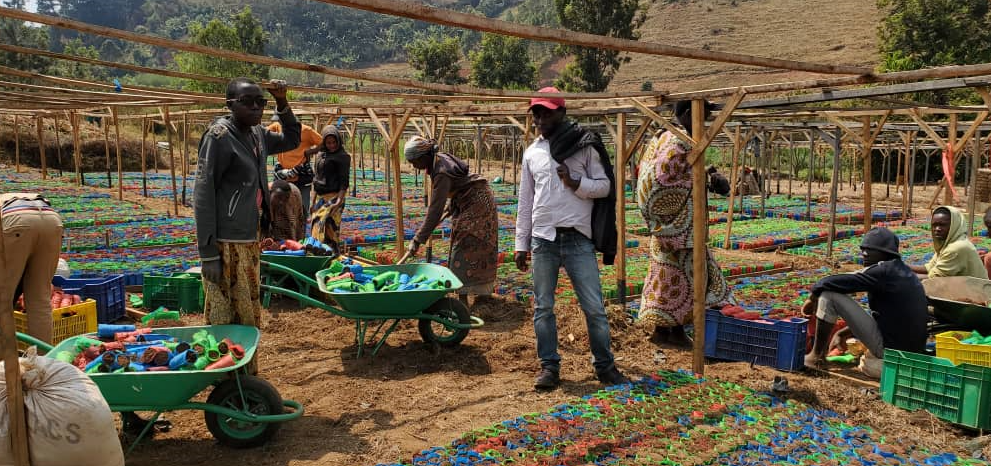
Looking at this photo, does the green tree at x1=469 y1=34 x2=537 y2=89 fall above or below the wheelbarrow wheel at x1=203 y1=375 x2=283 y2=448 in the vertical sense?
above

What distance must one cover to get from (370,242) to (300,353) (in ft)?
21.6

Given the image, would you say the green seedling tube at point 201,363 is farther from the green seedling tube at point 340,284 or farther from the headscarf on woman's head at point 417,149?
the headscarf on woman's head at point 417,149

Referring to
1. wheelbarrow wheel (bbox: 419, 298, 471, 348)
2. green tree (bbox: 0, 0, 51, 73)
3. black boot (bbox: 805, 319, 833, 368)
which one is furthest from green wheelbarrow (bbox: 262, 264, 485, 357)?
green tree (bbox: 0, 0, 51, 73)

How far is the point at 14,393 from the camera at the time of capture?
280cm

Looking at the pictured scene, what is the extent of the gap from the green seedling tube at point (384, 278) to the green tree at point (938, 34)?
28.5 m

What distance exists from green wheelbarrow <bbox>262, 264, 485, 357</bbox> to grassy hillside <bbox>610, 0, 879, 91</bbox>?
48203mm

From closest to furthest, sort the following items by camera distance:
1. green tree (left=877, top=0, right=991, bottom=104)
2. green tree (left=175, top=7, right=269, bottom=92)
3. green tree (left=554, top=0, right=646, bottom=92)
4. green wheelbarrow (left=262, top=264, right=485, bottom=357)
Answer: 1. green wheelbarrow (left=262, top=264, right=485, bottom=357)
2. green tree (left=877, top=0, right=991, bottom=104)
3. green tree (left=554, top=0, right=646, bottom=92)
4. green tree (left=175, top=7, right=269, bottom=92)

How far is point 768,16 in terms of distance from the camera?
243 feet

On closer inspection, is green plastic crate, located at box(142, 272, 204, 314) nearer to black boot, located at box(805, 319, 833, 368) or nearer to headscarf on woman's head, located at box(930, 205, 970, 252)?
black boot, located at box(805, 319, 833, 368)

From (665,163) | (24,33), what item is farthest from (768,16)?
(665,163)

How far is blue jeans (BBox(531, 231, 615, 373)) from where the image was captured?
5062 millimetres

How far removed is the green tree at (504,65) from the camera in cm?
4694

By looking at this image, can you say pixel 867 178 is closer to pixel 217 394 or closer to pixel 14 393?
pixel 217 394

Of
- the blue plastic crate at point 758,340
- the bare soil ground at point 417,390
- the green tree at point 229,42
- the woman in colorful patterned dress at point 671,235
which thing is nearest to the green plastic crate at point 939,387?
the bare soil ground at point 417,390
